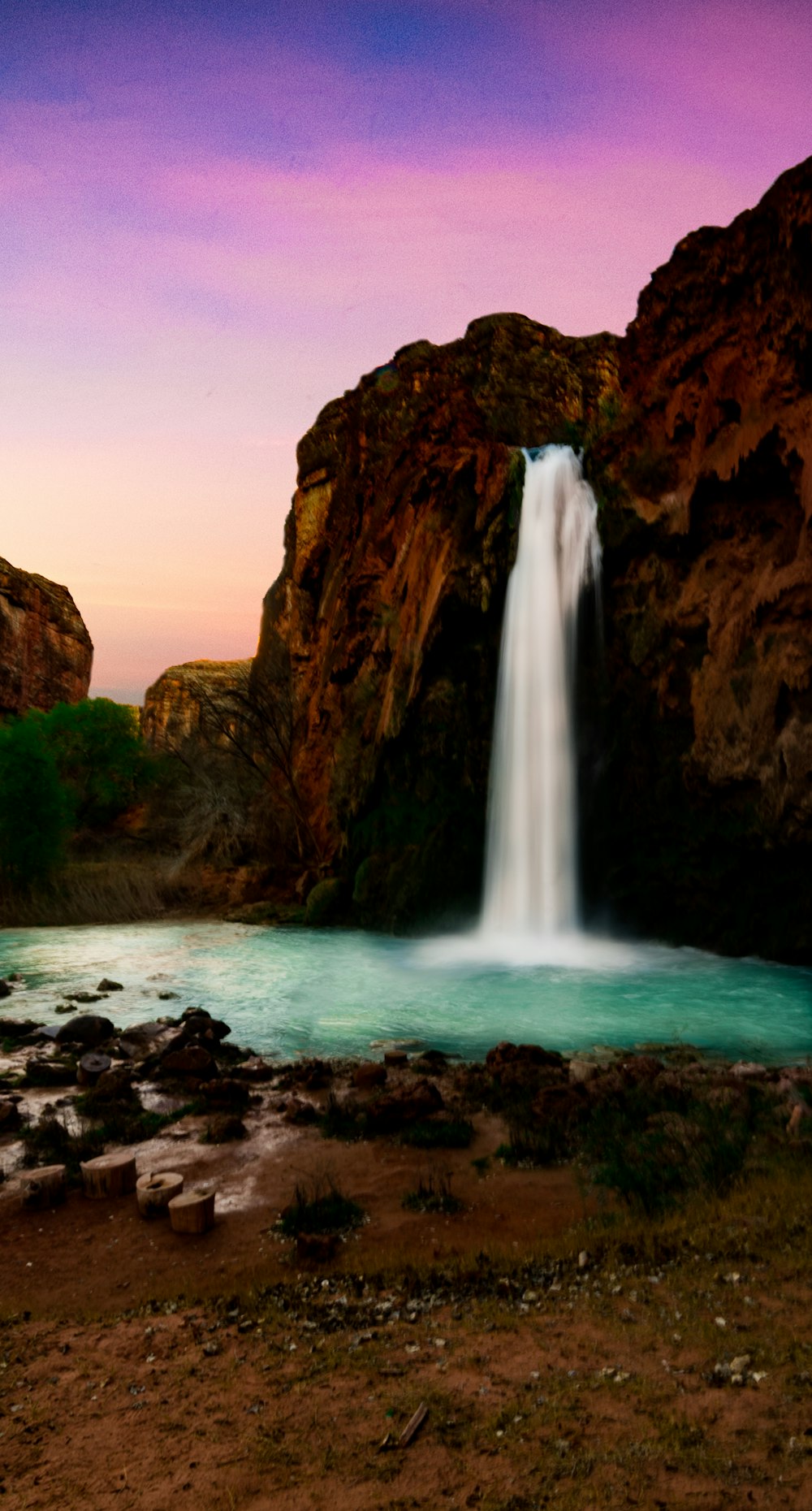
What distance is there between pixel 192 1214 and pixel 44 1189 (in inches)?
45.2

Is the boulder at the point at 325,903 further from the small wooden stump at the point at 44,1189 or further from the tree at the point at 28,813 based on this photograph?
the small wooden stump at the point at 44,1189

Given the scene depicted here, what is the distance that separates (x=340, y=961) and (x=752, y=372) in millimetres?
13697

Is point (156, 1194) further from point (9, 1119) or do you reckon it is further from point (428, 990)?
point (428, 990)

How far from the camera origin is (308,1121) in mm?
7438

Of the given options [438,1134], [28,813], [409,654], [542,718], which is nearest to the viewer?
[438,1134]

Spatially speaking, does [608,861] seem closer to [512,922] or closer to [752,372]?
[512,922]

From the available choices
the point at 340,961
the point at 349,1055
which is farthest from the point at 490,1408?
the point at 340,961

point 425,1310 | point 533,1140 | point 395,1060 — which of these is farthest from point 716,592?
point 425,1310

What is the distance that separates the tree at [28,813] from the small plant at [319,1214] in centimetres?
1979

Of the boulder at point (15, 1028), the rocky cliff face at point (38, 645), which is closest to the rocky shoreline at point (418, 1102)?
the boulder at point (15, 1028)

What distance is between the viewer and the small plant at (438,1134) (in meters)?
6.78

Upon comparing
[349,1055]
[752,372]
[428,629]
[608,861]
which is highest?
[752,372]

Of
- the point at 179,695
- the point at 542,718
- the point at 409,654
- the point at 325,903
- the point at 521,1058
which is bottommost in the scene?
the point at 521,1058

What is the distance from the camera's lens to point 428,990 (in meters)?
14.7
